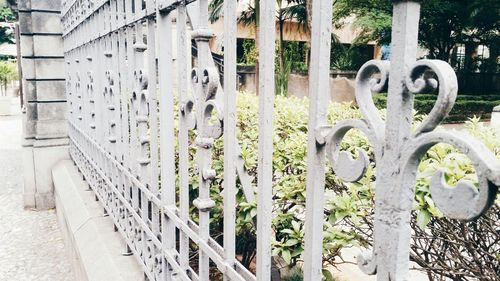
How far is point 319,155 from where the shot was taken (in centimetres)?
118

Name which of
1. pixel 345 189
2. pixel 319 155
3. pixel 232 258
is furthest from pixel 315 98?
pixel 345 189

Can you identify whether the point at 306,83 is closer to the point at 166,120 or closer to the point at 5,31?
the point at 166,120

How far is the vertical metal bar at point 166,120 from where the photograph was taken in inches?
87.8

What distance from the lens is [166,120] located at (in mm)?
2248

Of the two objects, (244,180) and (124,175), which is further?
(124,175)

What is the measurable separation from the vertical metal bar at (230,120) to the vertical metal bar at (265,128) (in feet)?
0.68

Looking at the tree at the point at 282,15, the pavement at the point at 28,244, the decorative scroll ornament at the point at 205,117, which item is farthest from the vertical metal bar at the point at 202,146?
the tree at the point at 282,15

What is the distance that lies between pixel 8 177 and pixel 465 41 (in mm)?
20680

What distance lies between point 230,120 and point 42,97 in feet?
17.7

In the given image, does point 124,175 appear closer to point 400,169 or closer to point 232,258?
point 232,258

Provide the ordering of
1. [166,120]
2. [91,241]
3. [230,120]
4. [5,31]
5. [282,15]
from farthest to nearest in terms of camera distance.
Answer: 1. [5,31]
2. [282,15]
3. [91,241]
4. [166,120]
5. [230,120]

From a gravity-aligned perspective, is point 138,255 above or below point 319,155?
below

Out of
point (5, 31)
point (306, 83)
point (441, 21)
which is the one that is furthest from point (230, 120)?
point (5, 31)

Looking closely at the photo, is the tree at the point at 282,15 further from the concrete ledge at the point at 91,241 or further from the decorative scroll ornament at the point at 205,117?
the decorative scroll ornament at the point at 205,117
